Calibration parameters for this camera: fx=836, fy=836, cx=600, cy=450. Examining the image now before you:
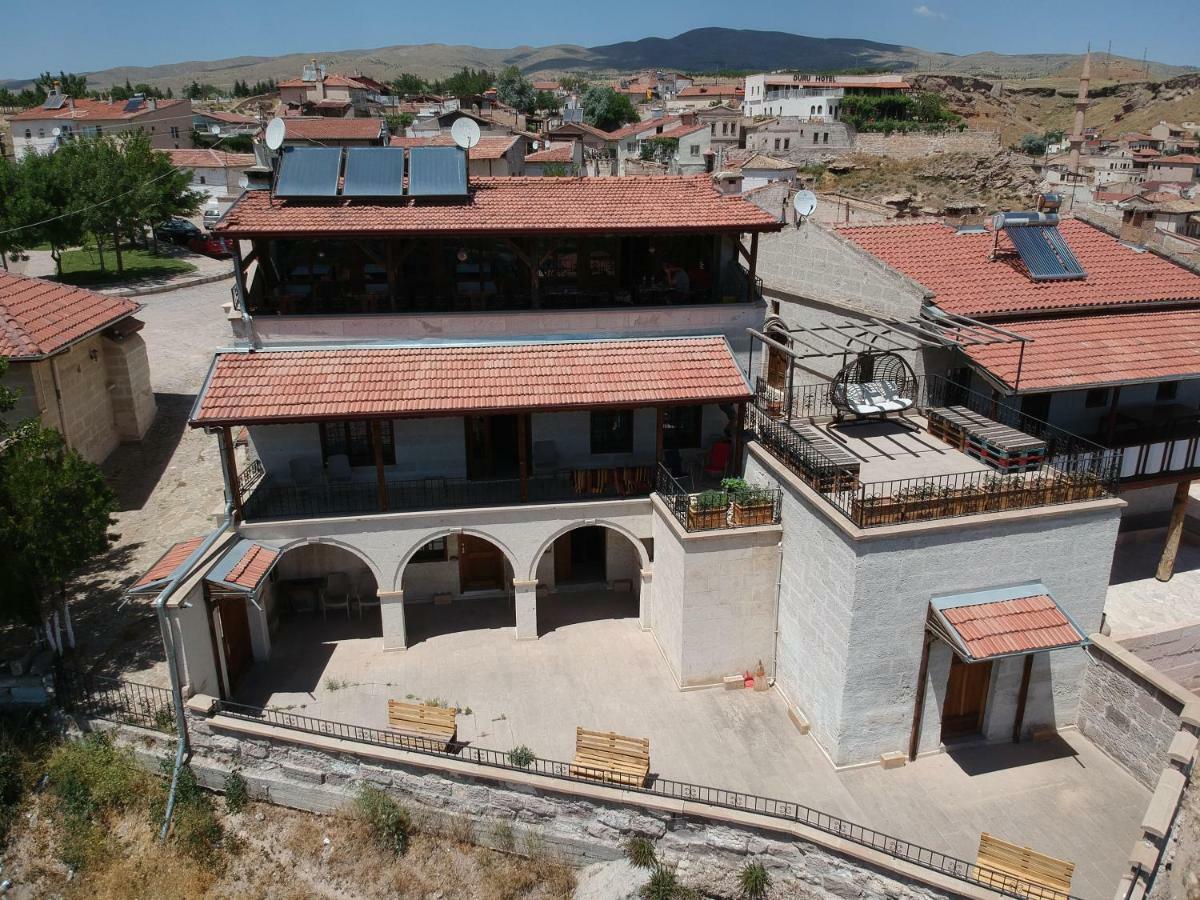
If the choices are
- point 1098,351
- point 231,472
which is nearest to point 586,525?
point 231,472

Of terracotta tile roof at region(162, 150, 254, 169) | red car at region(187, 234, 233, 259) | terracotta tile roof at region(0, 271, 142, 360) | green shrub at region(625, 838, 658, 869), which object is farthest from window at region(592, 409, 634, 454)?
terracotta tile roof at region(162, 150, 254, 169)

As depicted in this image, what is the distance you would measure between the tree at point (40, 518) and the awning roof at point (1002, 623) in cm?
1480

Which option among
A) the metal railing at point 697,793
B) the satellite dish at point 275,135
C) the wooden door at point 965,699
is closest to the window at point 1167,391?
the wooden door at point 965,699

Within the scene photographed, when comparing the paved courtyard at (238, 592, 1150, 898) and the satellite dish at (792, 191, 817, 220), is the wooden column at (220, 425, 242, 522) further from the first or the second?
the satellite dish at (792, 191, 817, 220)

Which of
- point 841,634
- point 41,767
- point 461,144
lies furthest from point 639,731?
point 461,144

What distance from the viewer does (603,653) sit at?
1802cm

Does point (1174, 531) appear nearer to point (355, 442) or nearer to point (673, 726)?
point (673, 726)

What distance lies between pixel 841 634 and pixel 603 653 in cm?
547

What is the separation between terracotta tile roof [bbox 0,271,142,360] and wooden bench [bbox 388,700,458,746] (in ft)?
39.5

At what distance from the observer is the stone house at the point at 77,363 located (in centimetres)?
1967

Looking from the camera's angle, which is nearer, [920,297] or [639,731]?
[639,731]

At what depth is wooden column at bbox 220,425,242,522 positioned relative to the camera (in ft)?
52.6

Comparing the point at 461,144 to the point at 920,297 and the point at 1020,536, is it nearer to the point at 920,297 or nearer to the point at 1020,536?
the point at 920,297

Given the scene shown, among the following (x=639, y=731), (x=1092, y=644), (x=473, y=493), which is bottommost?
(x=639, y=731)
